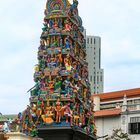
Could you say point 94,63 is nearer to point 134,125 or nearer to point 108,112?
point 108,112

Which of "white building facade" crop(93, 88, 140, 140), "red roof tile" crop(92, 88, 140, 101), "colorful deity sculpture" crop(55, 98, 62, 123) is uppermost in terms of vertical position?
"red roof tile" crop(92, 88, 140, 101)

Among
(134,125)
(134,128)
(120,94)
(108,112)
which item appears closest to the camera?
(134,128)

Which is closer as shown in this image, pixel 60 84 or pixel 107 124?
pixel 60 84

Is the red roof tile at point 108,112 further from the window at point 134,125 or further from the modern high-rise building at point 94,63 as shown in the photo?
the modern high-rise building at point 94,63

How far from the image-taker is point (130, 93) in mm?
79125

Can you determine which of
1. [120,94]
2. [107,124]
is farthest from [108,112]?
[120,94]

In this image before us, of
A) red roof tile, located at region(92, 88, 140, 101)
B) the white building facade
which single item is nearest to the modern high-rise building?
red roof tile, located at region(92, 88, 140, 101)

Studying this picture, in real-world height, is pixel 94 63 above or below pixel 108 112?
above

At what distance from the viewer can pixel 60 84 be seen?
43.2 m

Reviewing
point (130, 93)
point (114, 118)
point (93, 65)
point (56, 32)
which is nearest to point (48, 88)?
point (56, 32)

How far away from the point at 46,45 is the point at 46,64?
1.84m

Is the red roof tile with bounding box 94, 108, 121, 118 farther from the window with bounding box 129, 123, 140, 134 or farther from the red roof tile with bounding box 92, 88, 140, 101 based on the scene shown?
the red roof tile with bounding box 92, 88, 140, 101

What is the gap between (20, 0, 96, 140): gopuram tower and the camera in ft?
136

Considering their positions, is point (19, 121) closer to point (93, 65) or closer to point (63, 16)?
point (63, 16)
